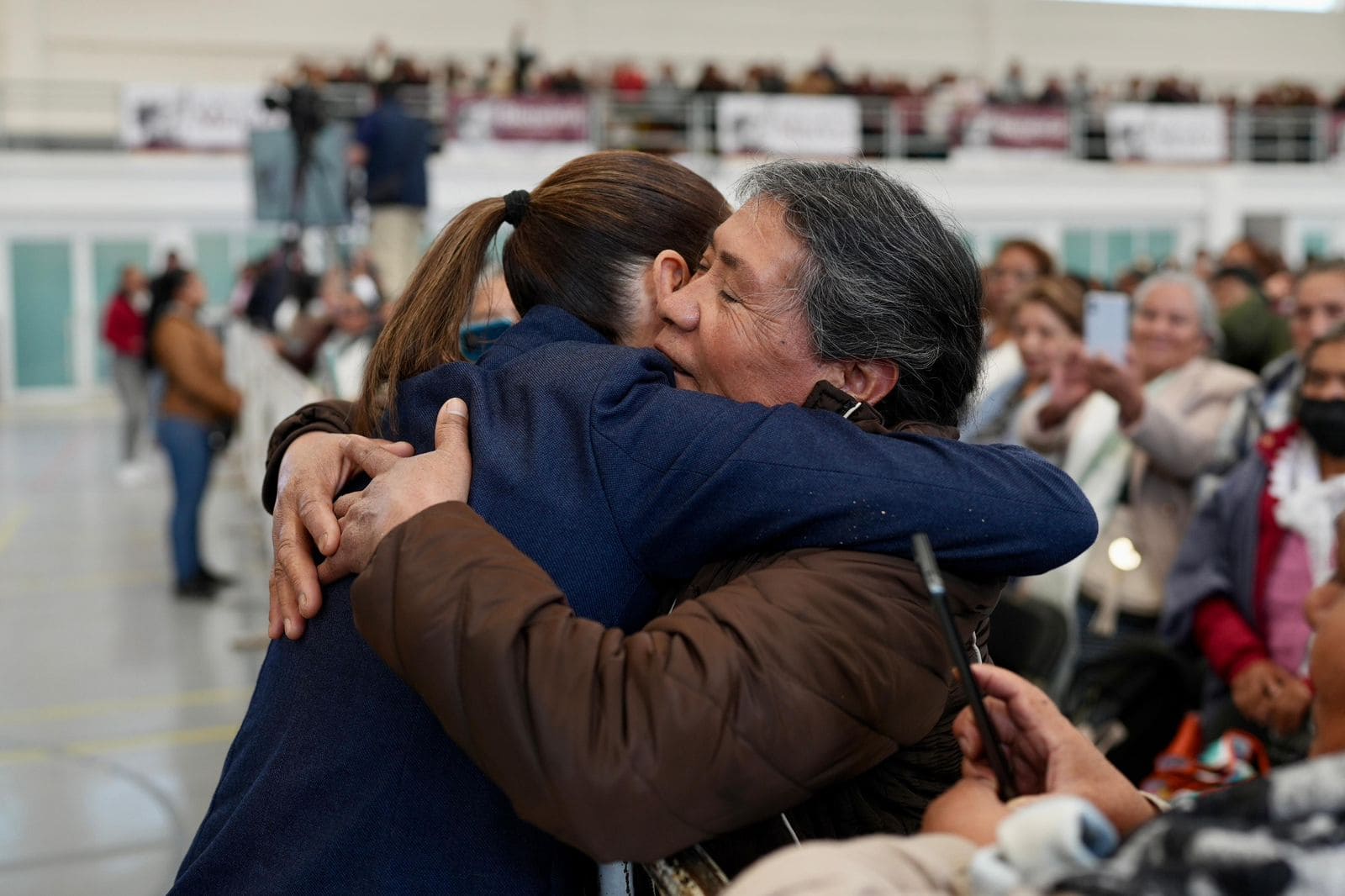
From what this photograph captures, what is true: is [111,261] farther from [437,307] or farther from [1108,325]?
[437,307]

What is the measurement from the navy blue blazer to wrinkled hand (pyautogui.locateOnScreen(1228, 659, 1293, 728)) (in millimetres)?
1929

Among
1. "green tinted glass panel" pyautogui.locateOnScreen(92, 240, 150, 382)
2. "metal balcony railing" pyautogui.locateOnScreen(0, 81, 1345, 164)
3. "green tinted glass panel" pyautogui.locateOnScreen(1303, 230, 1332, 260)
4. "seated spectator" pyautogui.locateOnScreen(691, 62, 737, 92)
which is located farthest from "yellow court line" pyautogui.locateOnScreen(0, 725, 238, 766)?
"green tinted glass panel" pyautogui.locateOnScreen(1303, 230, 1332, 260)

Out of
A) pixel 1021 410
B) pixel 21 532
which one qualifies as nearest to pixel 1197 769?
pixel 1021 410

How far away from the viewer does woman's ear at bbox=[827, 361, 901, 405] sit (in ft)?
4.96

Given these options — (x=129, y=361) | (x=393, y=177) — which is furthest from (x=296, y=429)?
(x=129, y=361)

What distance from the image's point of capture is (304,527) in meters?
1.53

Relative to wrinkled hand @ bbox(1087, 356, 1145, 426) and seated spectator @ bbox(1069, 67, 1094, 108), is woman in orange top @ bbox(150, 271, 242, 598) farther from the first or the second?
seated spectator @ bbox(1069, 67, 1094, 108)

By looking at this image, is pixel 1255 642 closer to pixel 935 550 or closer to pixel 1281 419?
pixel 1281 419

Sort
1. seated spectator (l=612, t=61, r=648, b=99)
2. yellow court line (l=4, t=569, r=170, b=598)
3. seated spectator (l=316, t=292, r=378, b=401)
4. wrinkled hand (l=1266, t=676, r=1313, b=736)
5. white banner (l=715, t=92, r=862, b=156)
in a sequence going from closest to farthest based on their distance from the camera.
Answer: wrinkled hand (l=1266, t=676, r=1313, b=736), seated spectator (l=316, t=292, r=378, b=401), yellow court line (l=4, t=569, r=170, b=598), white banner (l=715, t=92, r=862, b=156), seated spectator (l=612, t=61, r=648, b=99)

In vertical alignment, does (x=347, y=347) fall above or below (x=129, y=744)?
above

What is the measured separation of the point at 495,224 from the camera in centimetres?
163

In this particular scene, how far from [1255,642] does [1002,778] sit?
2368mm

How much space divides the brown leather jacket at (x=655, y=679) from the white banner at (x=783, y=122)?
17422 millimetres

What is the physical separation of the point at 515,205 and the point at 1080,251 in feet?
68.8
